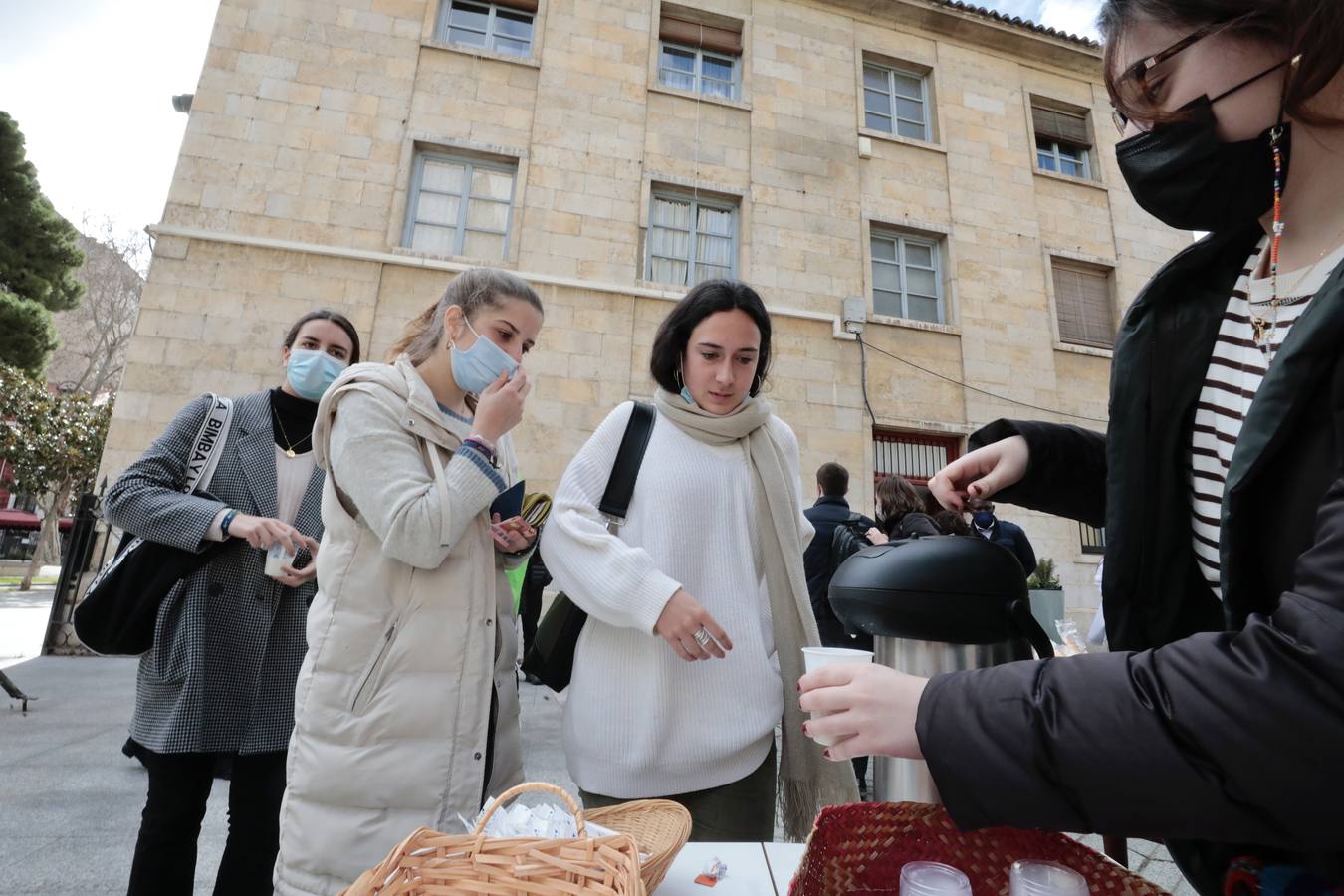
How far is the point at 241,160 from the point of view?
7.12 metres

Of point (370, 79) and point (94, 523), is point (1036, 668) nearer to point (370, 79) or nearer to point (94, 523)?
point (94, 523)

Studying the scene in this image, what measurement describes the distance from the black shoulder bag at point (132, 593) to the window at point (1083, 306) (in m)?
10.7

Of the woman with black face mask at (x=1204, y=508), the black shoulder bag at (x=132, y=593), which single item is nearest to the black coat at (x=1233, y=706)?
the woman with black face mask at (x=1204, y=508)

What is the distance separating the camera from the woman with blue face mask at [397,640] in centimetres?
127

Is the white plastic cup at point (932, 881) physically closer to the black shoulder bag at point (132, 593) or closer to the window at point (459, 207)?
the black shoulder bag at point (132, 593)

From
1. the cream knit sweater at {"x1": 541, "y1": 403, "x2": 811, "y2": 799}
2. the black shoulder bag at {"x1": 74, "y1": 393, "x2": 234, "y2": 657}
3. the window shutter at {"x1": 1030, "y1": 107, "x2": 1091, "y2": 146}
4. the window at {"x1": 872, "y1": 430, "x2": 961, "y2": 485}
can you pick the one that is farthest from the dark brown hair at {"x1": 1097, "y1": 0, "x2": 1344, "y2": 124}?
the window shutter at {"x1": 1030, "y1": 107, "x2": 1091, "y2": 146}

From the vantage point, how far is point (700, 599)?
1573 millimetres

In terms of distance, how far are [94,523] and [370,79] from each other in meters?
6.11

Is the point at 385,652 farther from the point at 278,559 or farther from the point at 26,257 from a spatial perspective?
the point at 26,257

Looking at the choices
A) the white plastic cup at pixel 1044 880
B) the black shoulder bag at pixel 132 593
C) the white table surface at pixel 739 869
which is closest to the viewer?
the white plastic cup at pixel 1044 880

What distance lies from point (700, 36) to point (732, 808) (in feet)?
33.3

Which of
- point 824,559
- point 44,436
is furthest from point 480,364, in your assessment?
point 44,436

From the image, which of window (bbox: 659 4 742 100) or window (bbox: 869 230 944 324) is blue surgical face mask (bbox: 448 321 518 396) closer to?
window (bbox: 869 230 944 324)

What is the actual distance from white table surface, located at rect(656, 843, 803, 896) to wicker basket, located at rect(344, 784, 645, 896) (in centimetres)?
22
